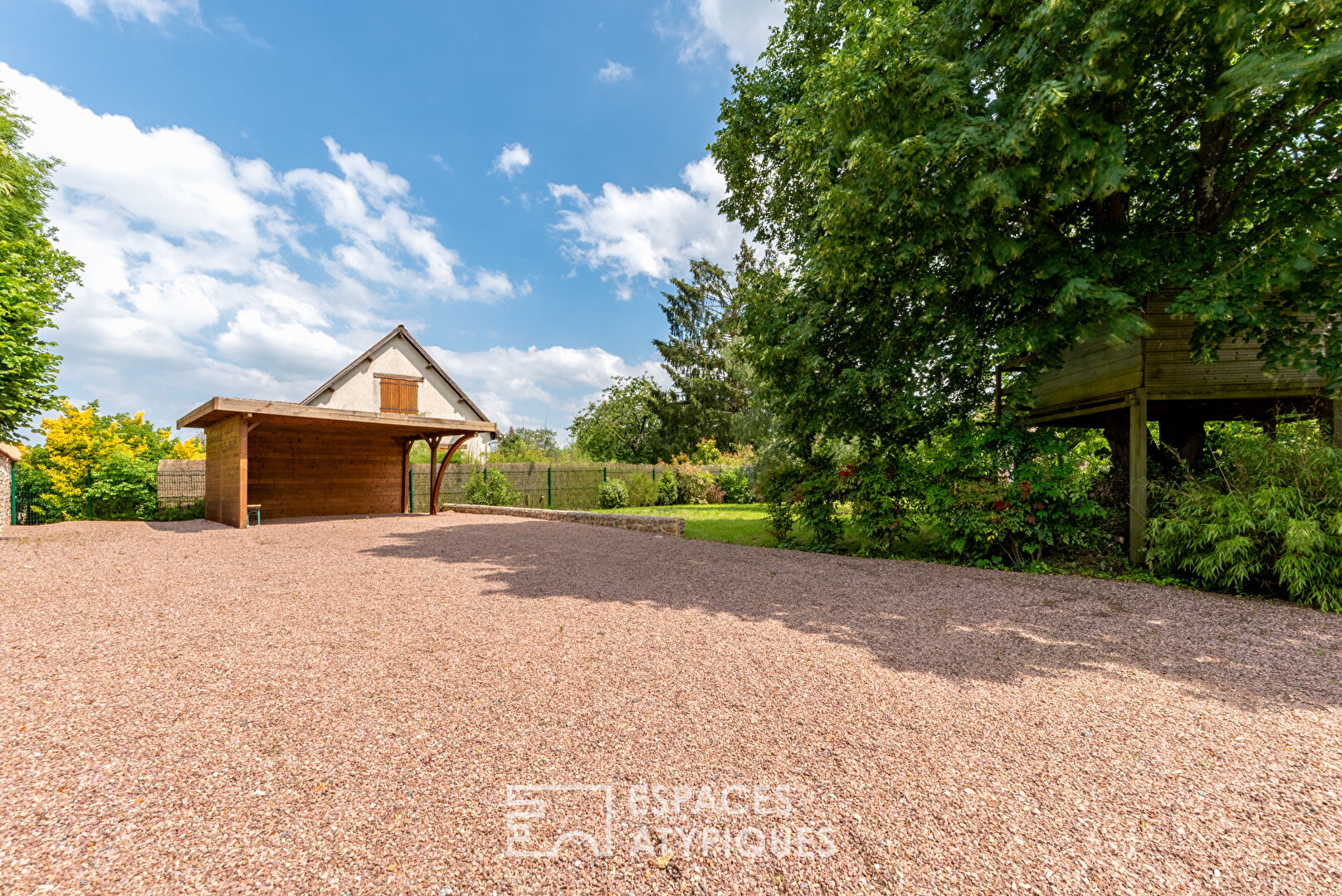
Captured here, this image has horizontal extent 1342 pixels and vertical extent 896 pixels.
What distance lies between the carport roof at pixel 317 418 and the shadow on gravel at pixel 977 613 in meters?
4.71

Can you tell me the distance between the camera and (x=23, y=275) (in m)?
11.4

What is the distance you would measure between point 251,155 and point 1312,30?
14950 mm

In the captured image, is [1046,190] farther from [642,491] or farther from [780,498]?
[642,491]

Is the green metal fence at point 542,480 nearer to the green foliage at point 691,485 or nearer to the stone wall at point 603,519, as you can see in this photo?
the green foliage at point 691,485

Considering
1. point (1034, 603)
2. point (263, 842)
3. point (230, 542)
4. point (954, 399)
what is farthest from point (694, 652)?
point (230, 542)

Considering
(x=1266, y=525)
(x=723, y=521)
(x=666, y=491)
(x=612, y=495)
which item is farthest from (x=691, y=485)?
(x=1266, y=525)

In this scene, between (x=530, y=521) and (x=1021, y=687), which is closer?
(x=1021, y=687)

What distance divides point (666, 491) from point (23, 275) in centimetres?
1674

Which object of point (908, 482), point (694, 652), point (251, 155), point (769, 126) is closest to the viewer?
point (694, 652)

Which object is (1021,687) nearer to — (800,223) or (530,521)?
(800,223)

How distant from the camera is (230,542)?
335 inches

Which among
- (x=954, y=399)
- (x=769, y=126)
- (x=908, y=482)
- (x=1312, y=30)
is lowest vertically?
(x=908, y=482)

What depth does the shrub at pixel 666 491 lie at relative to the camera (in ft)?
60.3

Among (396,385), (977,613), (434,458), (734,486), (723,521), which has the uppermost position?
(396,385)
